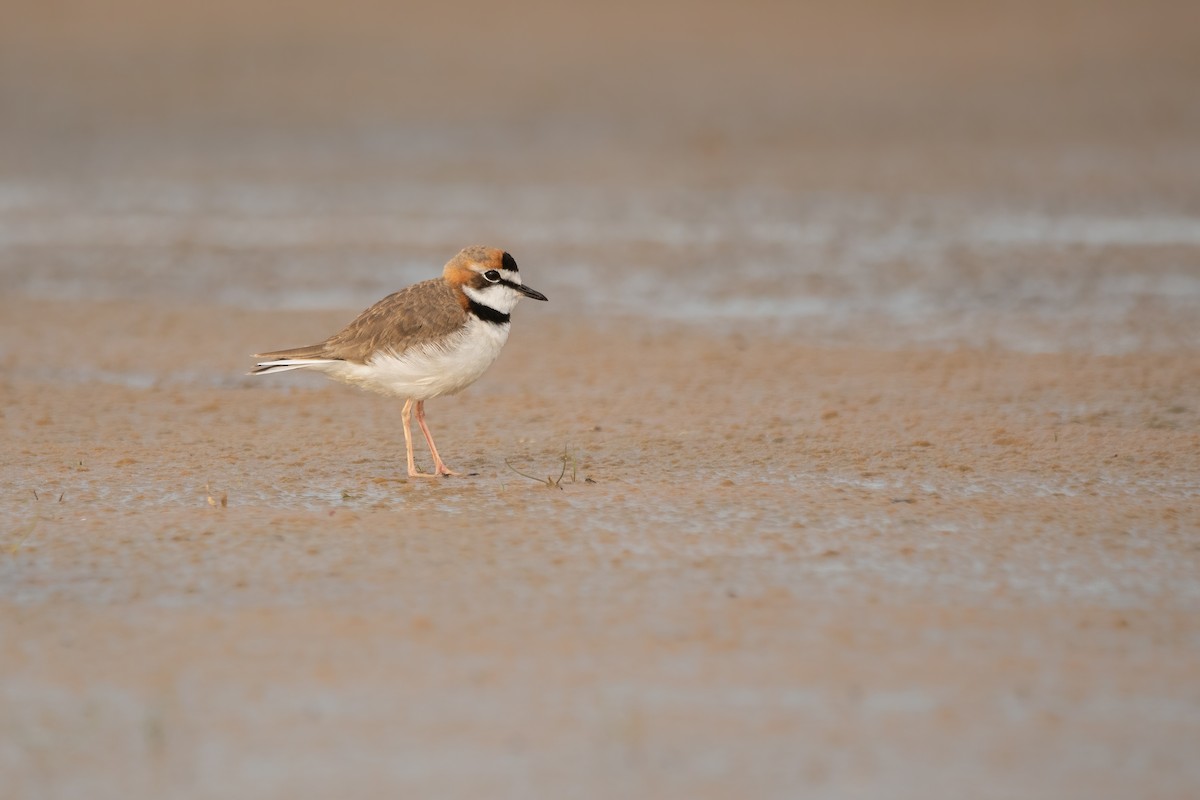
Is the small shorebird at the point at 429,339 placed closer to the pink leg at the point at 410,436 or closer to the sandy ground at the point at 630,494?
the pink leg at the point at 410,436

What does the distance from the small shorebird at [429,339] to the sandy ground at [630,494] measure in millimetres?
450

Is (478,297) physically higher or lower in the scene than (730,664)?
higher

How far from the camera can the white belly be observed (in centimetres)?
657

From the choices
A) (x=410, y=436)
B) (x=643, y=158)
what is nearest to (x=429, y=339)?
(x=410, y=436)

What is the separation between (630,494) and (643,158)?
46.1ft

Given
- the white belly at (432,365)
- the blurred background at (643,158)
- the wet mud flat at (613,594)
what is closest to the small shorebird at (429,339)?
the white belly at (432,365)

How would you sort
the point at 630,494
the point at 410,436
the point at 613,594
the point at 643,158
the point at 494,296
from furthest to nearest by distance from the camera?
the point at 643,158 < the point at 410,436 < the point at 494,296 < the point at 630,494 < the point at 613,594

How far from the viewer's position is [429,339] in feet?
21.5

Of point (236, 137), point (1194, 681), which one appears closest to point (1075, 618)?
point (1194, 681)

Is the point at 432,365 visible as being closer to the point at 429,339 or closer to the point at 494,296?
the point at 429,339

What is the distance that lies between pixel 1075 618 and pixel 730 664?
3.82 feet

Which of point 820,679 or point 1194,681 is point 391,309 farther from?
point 1194,681

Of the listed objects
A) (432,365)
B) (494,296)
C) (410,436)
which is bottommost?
(410,436)

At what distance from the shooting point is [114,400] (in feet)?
27.0
